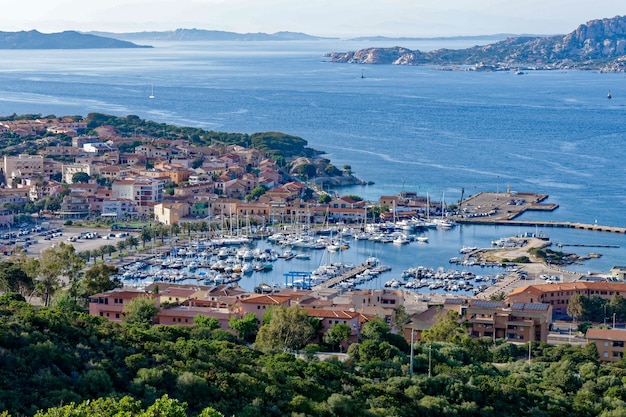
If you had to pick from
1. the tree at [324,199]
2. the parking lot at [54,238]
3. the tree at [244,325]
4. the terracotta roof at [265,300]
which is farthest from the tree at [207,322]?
the tree at [324,199]

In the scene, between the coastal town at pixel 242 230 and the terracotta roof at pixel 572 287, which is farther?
the terracotta roof at pixel 572 287

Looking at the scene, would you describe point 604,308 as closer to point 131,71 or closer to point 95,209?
point 95,209

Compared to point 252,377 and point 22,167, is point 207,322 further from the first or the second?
point 22,167

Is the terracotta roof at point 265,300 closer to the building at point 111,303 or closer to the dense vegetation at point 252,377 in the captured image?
A: the building at point 111,303

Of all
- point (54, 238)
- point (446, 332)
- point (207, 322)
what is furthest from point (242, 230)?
point (446, 332)

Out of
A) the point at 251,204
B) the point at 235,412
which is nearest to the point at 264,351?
the point at 235,412
